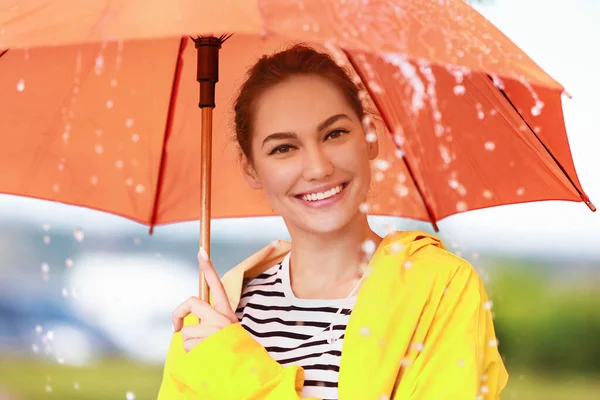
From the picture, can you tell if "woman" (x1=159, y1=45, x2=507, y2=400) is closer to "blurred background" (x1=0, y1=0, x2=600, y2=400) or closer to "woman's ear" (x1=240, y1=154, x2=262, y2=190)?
"woman's ear" (x1=240, y1=154, x2=262, y2=190)

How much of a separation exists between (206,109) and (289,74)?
19 centimetres

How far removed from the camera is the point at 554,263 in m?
3.96

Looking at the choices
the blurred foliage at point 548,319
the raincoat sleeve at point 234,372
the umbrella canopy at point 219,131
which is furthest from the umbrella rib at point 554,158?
the blurred foliage at point 548,319

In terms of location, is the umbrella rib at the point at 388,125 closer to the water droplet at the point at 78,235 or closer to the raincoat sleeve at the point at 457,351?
the raincoat sleeve at the point at 457,351

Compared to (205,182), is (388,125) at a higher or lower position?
higher

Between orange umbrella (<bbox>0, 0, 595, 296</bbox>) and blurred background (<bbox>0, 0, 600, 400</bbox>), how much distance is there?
138 cm

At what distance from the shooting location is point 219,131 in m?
2.10

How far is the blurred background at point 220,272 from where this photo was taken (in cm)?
367

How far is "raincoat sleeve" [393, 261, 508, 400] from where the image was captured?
4.91ft

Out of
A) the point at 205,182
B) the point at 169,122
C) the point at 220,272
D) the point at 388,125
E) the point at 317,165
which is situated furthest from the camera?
the point at 220,272

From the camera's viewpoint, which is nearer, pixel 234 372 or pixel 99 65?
pixel 234 372

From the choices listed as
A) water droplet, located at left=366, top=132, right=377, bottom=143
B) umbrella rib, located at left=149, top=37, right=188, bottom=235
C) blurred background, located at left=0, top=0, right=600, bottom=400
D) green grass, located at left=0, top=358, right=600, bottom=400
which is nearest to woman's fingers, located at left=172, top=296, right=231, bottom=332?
water droplet, located at left=366, top=132, right=377, bottom=143

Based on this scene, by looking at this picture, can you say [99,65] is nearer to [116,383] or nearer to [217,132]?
[217,132]

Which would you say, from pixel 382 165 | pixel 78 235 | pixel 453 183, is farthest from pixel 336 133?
pixel 78 235
